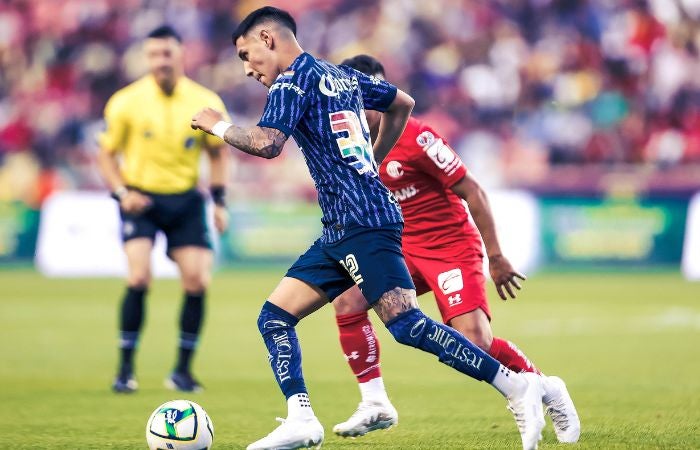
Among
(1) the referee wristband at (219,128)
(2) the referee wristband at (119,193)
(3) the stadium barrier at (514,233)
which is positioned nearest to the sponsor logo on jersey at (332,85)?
(1) the referee wristband at (219,128)

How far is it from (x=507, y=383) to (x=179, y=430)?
1576 millimetres

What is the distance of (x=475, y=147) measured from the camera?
1967 cm

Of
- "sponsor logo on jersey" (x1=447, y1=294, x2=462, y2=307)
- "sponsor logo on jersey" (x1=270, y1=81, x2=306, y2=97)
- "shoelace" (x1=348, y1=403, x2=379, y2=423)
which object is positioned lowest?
"shoelace" (x1=348, y1=403, x2=379, y2=423)

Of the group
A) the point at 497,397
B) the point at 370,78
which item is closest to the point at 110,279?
the point at 497,397

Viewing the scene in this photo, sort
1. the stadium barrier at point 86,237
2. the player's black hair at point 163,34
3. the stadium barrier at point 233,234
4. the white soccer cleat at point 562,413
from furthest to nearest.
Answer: the stadium barrier at point 86,237 → the stadium barrier at point 233,234 → the player's black hair at point 163,34 → the white soccer cleat at point 562,413

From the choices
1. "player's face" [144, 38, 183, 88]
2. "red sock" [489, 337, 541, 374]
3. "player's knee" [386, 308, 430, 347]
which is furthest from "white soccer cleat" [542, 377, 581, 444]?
"player's face" [144, 38, 183, 88]

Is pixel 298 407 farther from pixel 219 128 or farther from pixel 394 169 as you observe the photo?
pixel 394 169

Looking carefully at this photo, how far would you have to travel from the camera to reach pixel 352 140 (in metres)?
5.68

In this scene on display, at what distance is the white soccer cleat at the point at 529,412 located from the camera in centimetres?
556

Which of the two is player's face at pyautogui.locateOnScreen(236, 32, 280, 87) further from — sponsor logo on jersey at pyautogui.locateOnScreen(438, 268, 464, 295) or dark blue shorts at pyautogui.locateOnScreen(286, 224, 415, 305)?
sponsor logo on jersey at pyautogui.locateOnScreen(438, 268, 464, 295)

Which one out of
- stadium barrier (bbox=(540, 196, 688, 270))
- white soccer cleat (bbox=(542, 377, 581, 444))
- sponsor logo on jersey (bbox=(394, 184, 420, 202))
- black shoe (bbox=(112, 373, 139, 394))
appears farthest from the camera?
stadium barrier (bbox=(540, 196, 688, 270))

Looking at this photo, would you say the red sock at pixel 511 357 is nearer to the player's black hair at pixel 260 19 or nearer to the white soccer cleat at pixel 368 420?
the white soccer cleat at pixel 368 420

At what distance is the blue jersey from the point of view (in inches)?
219

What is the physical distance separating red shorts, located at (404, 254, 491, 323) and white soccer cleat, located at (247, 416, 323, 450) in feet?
4.89
